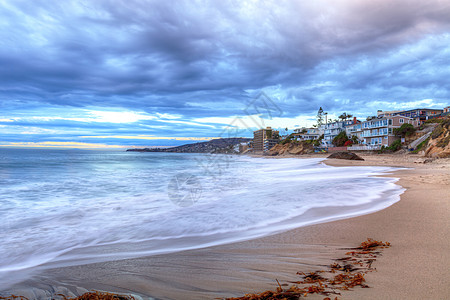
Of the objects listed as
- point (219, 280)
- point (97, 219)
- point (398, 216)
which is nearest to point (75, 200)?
point (97, 219)

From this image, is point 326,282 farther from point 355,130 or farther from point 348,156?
point 355,130

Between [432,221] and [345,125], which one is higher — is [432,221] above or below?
below

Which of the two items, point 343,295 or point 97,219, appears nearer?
point 343,295

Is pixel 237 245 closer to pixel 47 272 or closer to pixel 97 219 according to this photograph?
pixel 47 272

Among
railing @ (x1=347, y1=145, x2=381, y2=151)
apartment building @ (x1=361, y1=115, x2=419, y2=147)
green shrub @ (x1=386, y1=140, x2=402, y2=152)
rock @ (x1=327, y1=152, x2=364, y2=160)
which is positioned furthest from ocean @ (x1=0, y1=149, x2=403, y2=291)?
apartment building @ (x1=361, y1=115, x2=419, y2=147)

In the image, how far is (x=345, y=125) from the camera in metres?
72.0

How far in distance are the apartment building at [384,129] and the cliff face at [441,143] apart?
1872cm

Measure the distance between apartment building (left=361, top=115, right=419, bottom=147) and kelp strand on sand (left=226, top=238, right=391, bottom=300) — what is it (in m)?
55.8

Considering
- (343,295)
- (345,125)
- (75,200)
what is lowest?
(75,200)

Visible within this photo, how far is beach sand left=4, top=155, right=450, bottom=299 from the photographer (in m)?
2.41

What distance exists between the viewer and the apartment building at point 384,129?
5028 cm

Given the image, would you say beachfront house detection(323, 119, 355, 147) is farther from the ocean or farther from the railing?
the ocean

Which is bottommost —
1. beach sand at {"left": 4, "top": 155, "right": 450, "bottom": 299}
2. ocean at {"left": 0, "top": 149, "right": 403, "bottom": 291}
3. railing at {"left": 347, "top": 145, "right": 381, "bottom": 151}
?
ocean at {"left": 0, "top": 149, "right": 403, "bottom": 291}

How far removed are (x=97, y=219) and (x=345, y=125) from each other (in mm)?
76226
